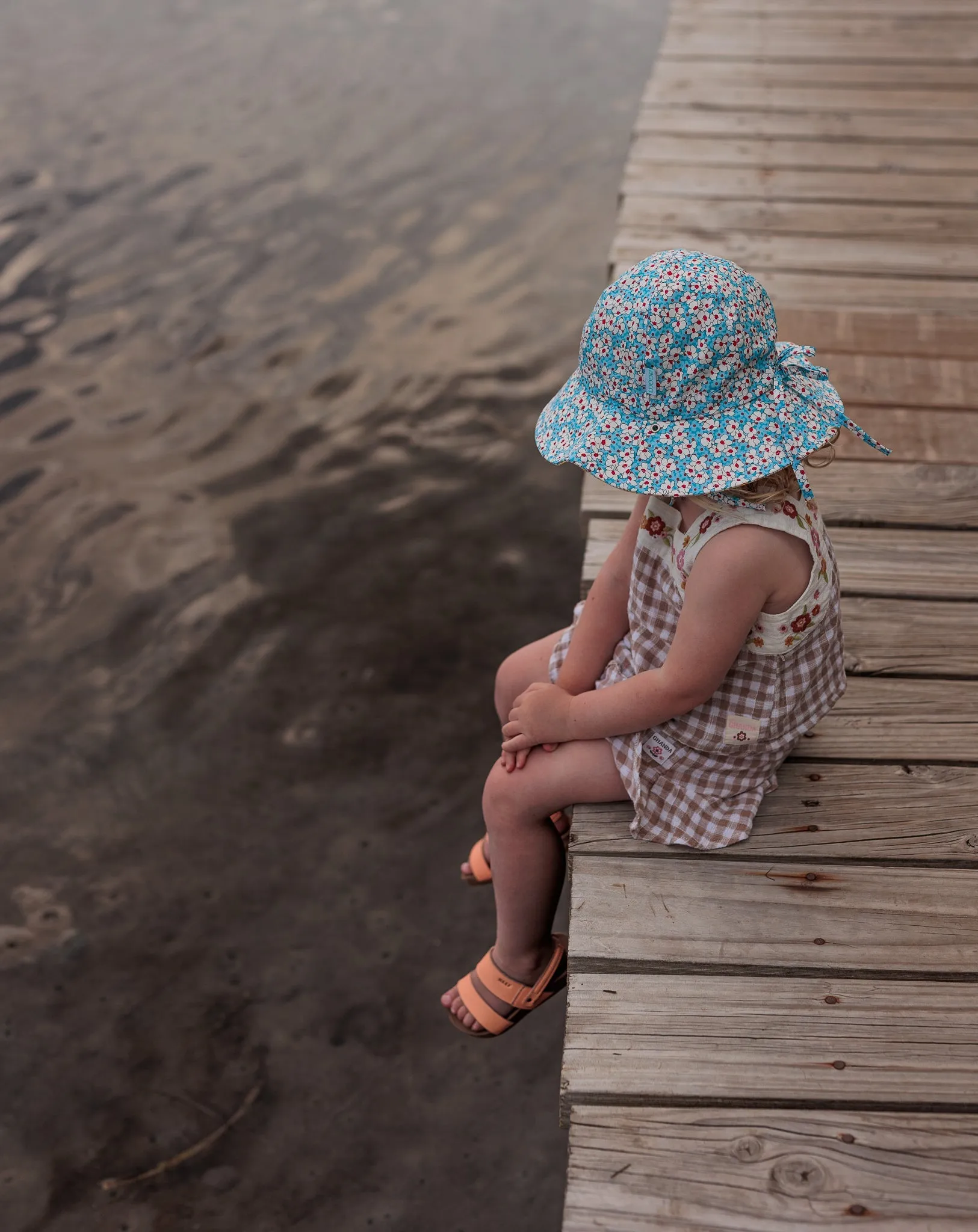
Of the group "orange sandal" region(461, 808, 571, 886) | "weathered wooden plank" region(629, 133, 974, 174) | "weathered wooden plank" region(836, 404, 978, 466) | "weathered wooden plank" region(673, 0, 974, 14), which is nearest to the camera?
"orange sandal" region(461, 808, 571, 886)

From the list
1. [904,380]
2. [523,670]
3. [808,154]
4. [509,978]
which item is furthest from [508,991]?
[808,154]

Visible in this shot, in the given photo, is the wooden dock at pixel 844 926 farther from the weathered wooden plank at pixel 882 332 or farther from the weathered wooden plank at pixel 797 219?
the weathered wooden plank at pixel 797 219

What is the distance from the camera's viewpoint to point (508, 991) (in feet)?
6.21

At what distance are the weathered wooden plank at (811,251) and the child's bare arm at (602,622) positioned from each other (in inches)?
62.2

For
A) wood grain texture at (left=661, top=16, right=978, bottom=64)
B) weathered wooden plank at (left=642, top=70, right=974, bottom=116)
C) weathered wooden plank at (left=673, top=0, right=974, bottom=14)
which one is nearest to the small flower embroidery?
weathered wooden plank at (left=642, top=70, right=974, bottom=116)

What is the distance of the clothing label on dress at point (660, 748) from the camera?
1690 mm

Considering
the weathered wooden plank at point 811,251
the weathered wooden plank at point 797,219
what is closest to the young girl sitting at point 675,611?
the weathered wooden plank at point 811,251

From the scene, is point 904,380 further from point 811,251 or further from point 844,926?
point 844,926

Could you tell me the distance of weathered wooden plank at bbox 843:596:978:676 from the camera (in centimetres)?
203

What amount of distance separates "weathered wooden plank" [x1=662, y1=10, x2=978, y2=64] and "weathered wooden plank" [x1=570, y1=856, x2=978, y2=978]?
12.1 feet

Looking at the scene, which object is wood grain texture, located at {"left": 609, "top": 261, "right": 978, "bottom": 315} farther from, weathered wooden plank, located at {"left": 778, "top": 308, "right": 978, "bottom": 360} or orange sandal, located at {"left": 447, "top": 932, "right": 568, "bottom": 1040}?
orange sandal, located at {"left": 447, "top": 932, "right": 568, "bottom": 1040}

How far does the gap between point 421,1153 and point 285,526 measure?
6.96 feet

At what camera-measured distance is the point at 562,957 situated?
191cm

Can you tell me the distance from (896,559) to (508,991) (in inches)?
41.6
